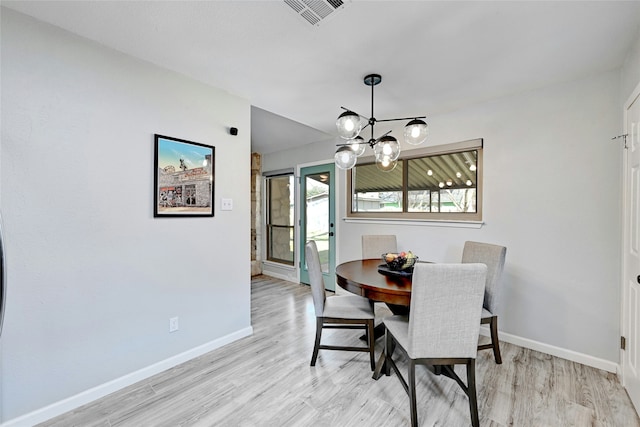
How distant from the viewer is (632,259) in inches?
75.2

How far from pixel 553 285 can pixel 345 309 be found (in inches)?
73.7

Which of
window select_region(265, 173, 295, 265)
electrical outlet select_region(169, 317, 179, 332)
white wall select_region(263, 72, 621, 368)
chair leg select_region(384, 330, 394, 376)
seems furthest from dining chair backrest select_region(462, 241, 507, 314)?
window select_region(265, 173, 295, 265)

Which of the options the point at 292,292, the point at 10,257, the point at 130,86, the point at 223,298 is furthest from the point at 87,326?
the point at 292,292

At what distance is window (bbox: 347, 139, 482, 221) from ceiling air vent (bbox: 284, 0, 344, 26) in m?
2.10

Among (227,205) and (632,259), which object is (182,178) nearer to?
(227,205)

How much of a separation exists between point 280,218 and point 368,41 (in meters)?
3.87

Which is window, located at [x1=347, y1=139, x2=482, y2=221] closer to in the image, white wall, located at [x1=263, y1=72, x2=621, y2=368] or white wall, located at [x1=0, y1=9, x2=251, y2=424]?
white wall, located at [x1=263, y1=72, x2=621, y2=368]

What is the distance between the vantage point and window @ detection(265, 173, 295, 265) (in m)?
5.16

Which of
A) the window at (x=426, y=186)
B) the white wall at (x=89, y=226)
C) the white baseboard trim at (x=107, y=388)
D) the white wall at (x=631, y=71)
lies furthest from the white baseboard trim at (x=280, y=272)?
the white wall at (x=631, y=71)

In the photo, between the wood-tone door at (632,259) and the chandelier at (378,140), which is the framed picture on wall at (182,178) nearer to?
the chandelier at (378,140)

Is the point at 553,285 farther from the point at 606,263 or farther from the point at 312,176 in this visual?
the point at 312,176

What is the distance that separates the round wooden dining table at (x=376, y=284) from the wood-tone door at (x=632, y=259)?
1409 mm

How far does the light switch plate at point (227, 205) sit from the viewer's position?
8.74ft

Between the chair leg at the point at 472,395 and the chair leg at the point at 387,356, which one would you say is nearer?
the chair leg at the point at 472,395
